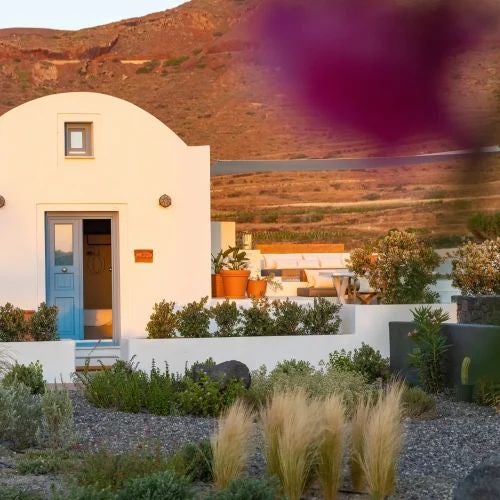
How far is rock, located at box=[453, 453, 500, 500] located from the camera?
4750 mm

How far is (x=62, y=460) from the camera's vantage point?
6.75 m

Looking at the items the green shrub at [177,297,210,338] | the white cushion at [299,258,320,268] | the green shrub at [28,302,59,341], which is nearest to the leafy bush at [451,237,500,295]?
the green shrub at [177,297,210,338]

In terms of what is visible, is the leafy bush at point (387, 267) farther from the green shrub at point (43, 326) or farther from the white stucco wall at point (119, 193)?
the green shrub at point (43, 326)

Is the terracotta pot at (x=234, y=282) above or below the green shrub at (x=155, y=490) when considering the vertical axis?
above

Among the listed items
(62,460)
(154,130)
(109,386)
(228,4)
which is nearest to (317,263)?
(154,130)

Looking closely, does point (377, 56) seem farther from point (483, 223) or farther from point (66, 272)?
point (66, 272)

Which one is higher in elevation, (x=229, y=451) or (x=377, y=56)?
(x=377, y=56)

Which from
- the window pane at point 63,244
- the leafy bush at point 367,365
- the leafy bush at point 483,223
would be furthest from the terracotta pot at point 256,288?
the leafy bush at point 483,223

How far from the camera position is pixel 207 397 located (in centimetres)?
909

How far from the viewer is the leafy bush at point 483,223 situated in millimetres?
794

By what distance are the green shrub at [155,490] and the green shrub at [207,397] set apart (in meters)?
3.79

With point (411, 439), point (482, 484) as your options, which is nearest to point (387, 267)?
point (411, 439)

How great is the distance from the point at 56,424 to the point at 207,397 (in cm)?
185

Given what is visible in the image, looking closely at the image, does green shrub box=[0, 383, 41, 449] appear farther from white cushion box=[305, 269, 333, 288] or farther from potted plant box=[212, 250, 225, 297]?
white cushion box=[305, 269, 333, 288]
